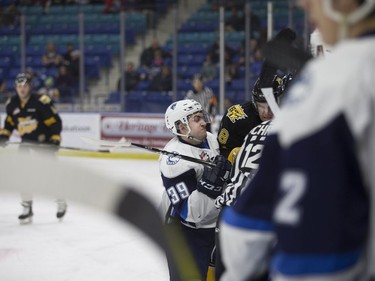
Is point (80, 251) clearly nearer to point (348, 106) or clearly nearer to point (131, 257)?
point (131, 257)

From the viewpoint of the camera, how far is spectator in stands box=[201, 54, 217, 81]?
369 inches

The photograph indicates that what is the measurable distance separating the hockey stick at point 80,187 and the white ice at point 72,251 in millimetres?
2104

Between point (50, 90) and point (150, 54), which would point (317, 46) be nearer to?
point (50, 90)

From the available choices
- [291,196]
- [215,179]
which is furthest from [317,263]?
[215,179]

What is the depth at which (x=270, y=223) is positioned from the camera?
0.97 metres

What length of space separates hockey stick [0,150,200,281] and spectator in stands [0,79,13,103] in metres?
9.04

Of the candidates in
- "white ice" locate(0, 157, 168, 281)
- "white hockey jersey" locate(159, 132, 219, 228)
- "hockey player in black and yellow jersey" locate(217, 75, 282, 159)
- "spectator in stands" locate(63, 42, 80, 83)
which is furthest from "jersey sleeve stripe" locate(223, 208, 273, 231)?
"spectator in stands" locate(63, 42, 80, 83)

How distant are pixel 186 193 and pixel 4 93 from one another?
779 centimetres

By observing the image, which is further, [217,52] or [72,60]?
[72,60]

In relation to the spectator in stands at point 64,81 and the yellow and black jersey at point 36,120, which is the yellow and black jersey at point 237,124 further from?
the spectator in stands at point 64,81

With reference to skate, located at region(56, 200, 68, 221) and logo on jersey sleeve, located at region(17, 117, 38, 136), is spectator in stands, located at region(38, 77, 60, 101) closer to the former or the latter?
logo on jersey sleeve, located at region(17, 117, 38, 136)

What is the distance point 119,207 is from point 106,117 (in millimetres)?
8593

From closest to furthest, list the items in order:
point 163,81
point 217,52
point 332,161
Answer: point 332,161
point 163,81
point 217,52

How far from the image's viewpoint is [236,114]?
2.65 m
